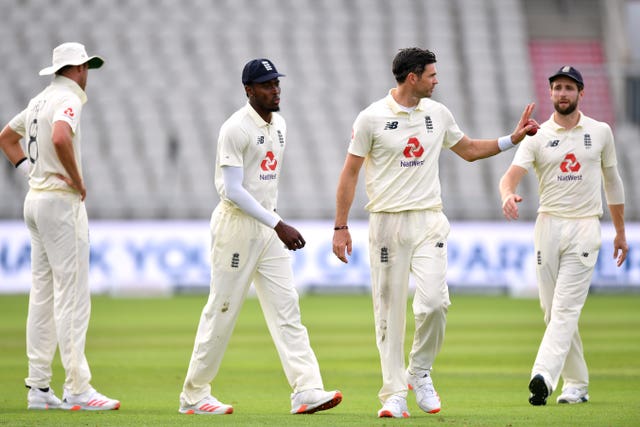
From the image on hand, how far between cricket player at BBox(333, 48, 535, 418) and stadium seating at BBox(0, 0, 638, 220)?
15790mm

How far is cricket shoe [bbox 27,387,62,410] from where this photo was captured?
835 centimetres

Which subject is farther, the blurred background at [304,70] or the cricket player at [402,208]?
the blurred background at [304,70]

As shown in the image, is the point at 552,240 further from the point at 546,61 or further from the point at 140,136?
the point at 546,61

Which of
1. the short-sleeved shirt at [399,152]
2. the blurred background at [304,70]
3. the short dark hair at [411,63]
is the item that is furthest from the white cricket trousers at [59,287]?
the blurred background at [304,70]

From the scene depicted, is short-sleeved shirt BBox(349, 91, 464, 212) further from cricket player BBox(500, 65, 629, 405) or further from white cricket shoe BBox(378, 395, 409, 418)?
white cricket shoe BBox(378, 395, 409, 418)

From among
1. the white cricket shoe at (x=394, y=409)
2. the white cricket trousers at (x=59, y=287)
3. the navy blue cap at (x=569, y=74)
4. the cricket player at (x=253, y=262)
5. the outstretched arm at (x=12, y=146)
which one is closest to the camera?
the white cricket shoe at (x=394, y=409)

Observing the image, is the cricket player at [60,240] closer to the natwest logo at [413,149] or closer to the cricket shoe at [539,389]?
the natwest logo at [413,149]

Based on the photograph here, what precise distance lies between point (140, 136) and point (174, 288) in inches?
256

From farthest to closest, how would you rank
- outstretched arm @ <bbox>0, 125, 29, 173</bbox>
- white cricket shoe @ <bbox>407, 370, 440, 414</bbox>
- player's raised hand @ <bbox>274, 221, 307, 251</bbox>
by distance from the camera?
outstretched arm @ <bbox>0, 125, 29, 173</bbox>
white cricket shoe @ <bbox>407, 370, 440, 414</bbox>
player's raised hand @ <bbox>274, 221, 307, 251</bbox>

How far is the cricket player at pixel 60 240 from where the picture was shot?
8203 millimetres

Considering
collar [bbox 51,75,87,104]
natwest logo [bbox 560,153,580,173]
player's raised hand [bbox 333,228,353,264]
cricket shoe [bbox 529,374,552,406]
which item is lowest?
cricket shoe [bbox 529,374,552,406]

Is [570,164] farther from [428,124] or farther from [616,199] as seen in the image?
[428,124]

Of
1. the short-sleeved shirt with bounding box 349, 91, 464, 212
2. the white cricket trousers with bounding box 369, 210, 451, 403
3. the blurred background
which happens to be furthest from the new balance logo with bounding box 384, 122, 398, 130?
the blurred background

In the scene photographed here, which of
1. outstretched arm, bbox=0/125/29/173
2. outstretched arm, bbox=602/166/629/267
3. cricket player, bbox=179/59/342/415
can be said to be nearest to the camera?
cricket player, bbox=179/59/342/415
